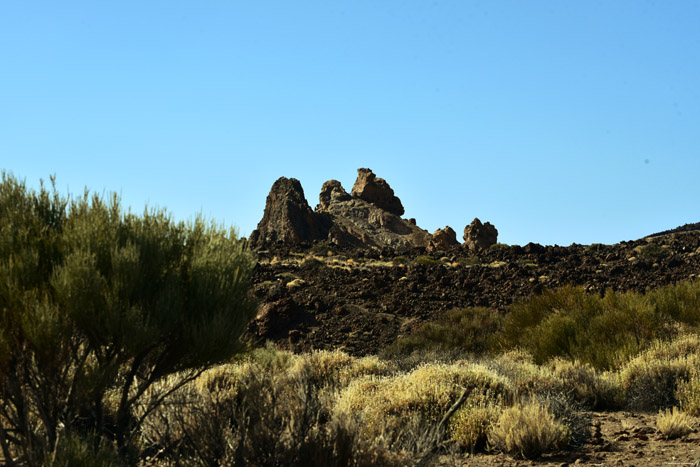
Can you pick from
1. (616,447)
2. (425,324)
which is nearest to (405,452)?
(616,447)

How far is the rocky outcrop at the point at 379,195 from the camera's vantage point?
72125 mm

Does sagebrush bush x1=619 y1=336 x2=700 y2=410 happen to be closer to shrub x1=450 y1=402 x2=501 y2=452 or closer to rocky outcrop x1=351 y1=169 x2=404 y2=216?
shrub x1=450 y1=402 x2=501 y2=452

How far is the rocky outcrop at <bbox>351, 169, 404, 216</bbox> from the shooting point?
72125 mm

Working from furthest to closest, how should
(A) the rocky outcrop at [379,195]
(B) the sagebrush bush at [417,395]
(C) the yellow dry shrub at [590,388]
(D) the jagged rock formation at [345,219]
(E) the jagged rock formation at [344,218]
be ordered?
(A) the rocky outcrop at [379,195]
(E) the jagged rock formation at [344,218]
(D) the jagged rock formation at [345,219]
(C) the yellow dry shrub at [590,388]
(B) the sagebrush bush at [417,395]

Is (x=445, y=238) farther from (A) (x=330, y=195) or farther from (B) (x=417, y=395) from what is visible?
(B) (x=417, y=395)

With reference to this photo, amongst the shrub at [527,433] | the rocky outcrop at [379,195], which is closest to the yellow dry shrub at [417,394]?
the shrub at [527,433]

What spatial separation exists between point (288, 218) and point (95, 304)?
2160 inches

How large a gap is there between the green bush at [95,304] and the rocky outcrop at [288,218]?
51.2 metres

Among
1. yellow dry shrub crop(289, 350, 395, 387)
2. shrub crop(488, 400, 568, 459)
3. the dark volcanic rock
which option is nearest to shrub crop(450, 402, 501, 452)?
shrub crop(488, 400, 568, 459)

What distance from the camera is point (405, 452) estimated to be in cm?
708

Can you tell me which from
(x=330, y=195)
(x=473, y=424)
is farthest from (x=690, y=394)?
(x=330, y=195)

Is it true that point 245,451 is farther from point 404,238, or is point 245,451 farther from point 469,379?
point 404,238

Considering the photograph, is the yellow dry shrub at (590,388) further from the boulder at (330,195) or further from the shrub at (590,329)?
the boulder at (330,195)

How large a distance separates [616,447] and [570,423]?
2.65ft
